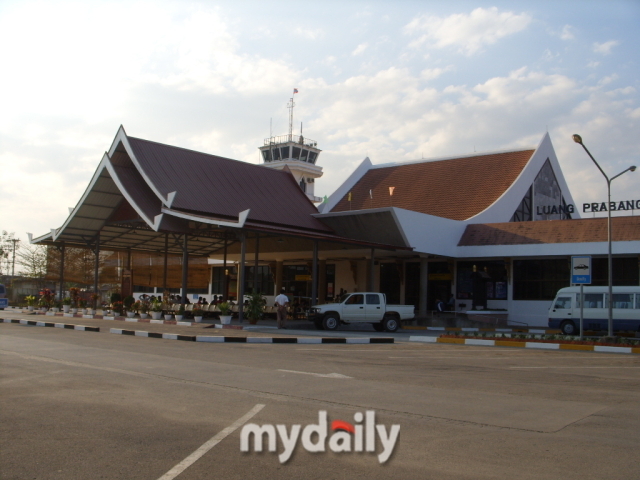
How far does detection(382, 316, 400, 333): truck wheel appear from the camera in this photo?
23734mm

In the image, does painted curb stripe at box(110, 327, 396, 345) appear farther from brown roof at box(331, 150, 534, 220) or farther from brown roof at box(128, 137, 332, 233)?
brown roof at box(331, 150, 534, 220)

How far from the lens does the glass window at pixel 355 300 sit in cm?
2341

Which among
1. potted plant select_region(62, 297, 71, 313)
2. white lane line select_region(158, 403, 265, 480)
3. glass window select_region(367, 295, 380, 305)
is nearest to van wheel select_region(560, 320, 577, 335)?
glass window select_region(367, 295, 380, 305)

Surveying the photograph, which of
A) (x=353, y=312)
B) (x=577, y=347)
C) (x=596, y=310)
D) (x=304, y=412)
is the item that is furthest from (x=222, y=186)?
(x=304, y=412)

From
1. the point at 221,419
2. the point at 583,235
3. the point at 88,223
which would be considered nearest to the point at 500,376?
the point at 221,419

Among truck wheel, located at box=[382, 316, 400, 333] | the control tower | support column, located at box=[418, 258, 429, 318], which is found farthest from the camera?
the control tower

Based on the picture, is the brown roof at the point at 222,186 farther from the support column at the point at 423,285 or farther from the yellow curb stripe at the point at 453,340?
the yellow curb stripe at the point at 453,340

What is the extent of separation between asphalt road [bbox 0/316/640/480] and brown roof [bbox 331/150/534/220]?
849 inches

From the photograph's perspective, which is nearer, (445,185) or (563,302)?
(563,302)

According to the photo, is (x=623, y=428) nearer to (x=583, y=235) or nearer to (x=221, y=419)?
(x=221, y=419)

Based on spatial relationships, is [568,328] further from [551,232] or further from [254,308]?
[254,308]

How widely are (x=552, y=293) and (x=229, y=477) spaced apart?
27.2m

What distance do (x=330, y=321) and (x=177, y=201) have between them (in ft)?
25.9

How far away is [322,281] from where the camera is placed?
35938mm
